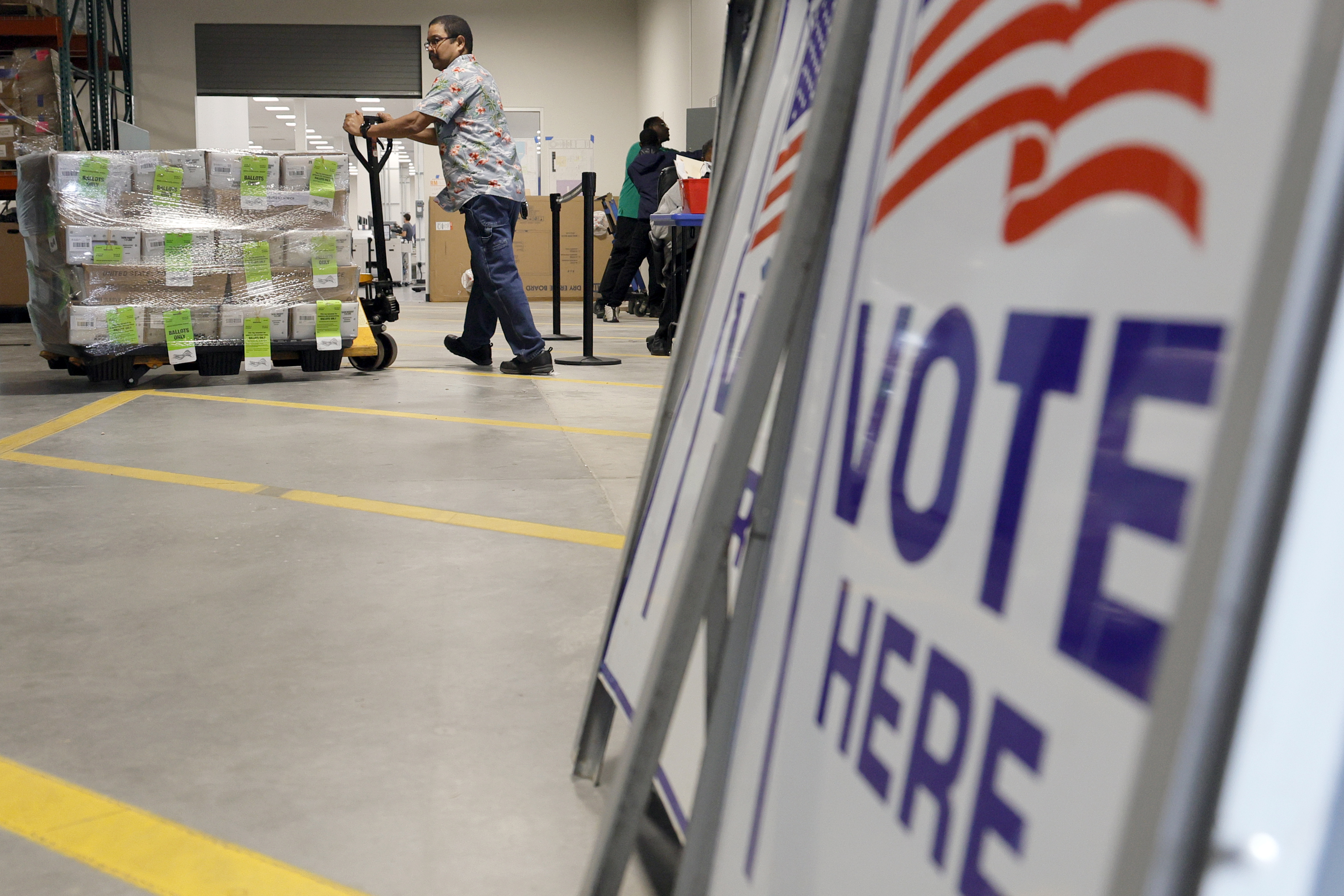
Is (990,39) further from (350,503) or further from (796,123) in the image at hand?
(350,503)

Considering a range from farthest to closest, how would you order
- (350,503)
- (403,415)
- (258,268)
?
(258,268) < (403,415) < (350,503)

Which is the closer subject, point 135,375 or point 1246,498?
point 1246,498

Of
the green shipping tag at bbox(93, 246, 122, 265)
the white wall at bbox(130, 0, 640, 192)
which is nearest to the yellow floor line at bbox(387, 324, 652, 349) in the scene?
the green shipping tag at bbox(93, 246, 122, 265)

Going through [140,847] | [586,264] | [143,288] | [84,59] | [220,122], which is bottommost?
[140,847]

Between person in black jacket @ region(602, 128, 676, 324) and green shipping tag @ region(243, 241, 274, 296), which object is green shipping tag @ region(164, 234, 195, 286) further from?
person in black jacket @ region(602, 128, 676, 324)

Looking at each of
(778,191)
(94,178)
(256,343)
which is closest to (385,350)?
(256,343)

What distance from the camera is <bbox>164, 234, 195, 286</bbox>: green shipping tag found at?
5254mm

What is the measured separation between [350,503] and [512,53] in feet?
45.0

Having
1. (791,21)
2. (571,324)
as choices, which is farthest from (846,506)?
(571,324)

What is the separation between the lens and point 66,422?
4.38 metres

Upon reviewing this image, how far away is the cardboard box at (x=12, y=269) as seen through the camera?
990 cm

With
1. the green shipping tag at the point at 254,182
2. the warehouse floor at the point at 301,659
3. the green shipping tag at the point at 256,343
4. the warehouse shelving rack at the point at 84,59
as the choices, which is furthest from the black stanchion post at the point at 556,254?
the warehouse shelving rack at the point at 84,59

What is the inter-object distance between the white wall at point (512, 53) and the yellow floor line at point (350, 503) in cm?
1266

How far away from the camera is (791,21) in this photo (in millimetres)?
1281
